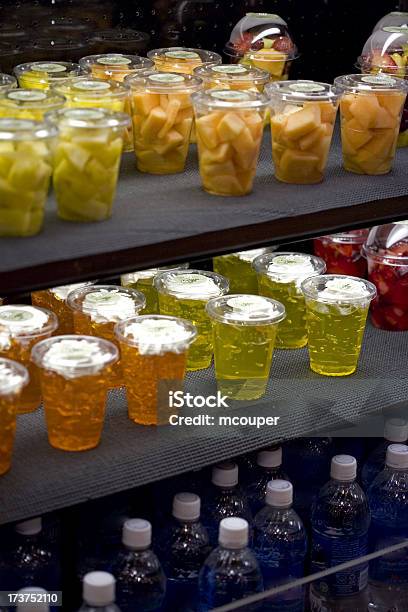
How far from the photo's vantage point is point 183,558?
82.0 inches

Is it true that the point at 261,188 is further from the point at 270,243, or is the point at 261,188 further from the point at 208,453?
the point at 208,453

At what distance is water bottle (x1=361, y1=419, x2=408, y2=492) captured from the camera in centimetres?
237

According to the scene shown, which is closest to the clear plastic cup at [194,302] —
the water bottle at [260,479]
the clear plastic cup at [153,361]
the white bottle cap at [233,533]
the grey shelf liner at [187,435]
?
the grey shelf liner at [187,435]

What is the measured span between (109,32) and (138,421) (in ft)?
2.95

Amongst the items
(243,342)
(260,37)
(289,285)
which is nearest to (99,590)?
(243,342)

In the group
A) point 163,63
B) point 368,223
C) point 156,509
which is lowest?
point 156,509

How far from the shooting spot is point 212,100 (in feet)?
6.18

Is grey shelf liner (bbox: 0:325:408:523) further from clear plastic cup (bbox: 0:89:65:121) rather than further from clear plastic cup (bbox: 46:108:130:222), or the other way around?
clear plastic cup (bbox: 0:89:65:121)

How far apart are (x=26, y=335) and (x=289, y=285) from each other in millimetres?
618

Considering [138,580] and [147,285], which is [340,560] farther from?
[147,285]

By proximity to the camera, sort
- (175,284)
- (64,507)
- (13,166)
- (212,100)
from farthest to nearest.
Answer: (175,284) < (212,100) < (64,507) < (13,166)

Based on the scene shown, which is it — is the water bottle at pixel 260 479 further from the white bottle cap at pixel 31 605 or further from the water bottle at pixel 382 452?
the white bottle cap at pixel 31 605

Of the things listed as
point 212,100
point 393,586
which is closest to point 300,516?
point 393,586

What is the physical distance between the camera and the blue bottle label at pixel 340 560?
89.1 inches
